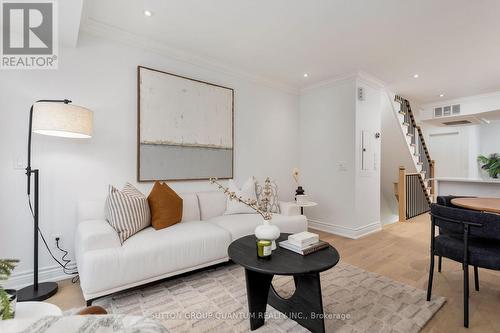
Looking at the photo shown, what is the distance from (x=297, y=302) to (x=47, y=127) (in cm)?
241

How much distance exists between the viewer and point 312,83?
14.5ft

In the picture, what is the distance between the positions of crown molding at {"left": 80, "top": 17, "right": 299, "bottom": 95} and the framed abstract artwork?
0.26 m

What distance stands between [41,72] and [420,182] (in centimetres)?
694

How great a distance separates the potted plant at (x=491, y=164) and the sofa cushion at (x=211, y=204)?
705 cm

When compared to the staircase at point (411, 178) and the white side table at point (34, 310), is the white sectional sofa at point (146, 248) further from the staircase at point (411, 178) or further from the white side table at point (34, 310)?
the staircase at point (411, 178)

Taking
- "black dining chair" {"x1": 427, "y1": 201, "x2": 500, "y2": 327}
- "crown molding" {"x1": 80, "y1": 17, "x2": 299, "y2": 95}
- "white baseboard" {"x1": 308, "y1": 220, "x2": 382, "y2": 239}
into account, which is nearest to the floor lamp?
"crown molding" {"x1": 80, "y1": 17, "x2": 299, "y2": 95}

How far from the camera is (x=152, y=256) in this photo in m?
2.13

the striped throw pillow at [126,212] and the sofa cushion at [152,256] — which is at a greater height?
the striped throw pillow at [126,212]

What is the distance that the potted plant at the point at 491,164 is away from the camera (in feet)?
20.2

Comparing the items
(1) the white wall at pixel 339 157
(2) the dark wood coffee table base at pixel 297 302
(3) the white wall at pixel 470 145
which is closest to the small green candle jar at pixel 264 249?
(2) the dark wood coffee table base at pixel 297 302

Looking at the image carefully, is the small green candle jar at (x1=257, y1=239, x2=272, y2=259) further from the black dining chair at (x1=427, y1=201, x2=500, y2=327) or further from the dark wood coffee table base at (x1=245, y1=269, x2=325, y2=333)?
the black dining chair at (x1=427, y1=201, x2=500, y2=327)

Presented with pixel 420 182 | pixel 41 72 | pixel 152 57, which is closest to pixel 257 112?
pixel 152 57

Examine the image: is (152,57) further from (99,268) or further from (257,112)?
(99,268)

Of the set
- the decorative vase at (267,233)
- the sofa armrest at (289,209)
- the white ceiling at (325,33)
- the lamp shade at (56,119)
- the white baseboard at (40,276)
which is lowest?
the white baseboard at (40,276)
